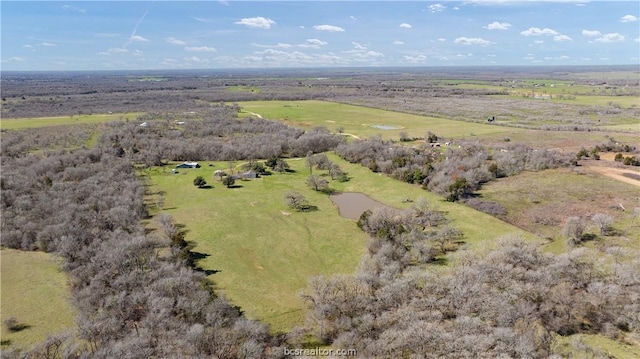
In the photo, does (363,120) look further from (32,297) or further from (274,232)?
(32,297)

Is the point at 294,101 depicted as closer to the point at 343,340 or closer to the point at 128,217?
the point at 128,217

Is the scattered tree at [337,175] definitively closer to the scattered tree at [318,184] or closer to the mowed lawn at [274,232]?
the mowed lawn at [274,232]

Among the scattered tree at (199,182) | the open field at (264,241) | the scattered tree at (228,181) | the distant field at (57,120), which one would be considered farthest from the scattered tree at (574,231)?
the distant field at (57,120)

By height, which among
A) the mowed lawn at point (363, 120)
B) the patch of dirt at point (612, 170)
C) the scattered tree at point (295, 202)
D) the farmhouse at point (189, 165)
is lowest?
the scattered tree at point (295, 202)

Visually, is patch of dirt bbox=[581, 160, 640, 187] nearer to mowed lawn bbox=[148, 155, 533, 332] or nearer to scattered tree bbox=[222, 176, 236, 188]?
mowed lawn bbox=[148, 155, 533, 332]

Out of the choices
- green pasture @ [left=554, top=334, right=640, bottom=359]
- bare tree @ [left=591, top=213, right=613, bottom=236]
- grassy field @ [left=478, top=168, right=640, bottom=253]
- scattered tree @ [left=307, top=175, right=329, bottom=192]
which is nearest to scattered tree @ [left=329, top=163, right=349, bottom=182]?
scattered tree @ [left=307, top=175, right=329, bottom=192]
